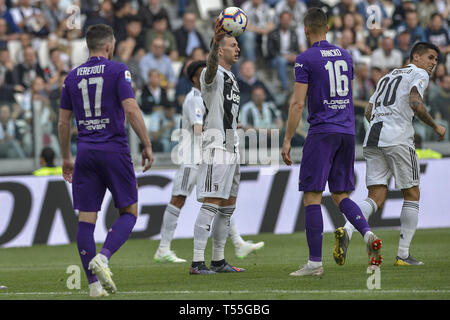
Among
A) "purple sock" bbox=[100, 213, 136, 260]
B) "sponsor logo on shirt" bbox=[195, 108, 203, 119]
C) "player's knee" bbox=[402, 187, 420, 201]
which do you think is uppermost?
"sponsor logo on shirt" bbox=[195, 108, 203, 119]

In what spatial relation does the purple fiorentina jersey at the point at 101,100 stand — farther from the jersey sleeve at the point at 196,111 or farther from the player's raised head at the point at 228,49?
the jersey sleeve at the point at 196,111

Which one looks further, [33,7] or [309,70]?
[33,7]

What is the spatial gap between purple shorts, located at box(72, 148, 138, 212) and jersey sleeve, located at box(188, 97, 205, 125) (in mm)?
3600

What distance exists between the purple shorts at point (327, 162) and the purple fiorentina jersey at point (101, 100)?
6.49ft

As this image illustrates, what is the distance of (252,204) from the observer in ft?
50.2

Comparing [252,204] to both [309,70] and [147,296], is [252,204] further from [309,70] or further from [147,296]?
[147,296]

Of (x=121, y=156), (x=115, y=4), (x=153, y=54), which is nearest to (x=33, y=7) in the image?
(x=115, y=4)

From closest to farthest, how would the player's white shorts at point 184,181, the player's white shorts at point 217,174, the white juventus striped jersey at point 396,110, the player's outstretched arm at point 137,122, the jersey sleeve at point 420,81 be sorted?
the player's outstretched arm at point 137,122
the player's white shorts at point 217,174
the jersey sleeve at point 420,81
the white juventus striped jersey at point 396,110
the player's white shorts at point 184,181

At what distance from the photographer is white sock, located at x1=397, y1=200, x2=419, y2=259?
9586 mm

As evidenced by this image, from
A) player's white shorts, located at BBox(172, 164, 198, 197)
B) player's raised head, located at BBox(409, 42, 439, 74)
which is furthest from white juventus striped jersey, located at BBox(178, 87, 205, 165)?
player's raised head, located at BBox(409, 42, 439, 74)

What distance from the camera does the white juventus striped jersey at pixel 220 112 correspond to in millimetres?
9133

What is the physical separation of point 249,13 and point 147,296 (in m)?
12.7

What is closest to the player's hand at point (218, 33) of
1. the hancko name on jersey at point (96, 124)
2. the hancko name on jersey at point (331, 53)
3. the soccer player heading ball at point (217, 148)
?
the soccer player heading ball at point (217, 148)

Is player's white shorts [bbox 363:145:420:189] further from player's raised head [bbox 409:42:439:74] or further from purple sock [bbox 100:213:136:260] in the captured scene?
purple sock [bbox 100:213:136:260]
